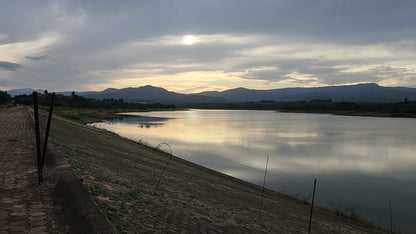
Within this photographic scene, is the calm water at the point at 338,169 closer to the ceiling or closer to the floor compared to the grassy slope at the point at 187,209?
closer to the floor

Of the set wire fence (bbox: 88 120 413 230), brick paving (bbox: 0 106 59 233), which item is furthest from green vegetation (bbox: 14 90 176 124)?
brick paving (bbox: 0 106 59 233)

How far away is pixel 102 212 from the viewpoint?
517cm

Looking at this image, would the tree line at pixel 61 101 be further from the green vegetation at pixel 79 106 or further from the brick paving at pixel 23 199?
the brick paving at pixel 23 199

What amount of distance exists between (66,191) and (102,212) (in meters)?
1.65

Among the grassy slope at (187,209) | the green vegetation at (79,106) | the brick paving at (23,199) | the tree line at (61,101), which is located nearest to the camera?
the brick paving at (23,199)

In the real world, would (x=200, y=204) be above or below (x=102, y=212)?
below

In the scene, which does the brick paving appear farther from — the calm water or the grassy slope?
the calm water

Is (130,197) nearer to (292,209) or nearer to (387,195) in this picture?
(292,209)

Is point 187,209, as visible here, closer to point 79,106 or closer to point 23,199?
point 23,199

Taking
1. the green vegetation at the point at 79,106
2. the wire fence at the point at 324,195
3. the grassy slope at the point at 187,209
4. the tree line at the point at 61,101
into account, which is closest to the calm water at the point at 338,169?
the wire fence at the point at 324,195

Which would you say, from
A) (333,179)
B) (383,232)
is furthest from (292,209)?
(333,179)

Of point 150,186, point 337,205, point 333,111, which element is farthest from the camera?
point 333,111

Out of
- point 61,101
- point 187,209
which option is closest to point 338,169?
point 187,209

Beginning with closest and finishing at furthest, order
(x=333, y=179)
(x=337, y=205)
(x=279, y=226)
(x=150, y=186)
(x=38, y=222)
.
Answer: (x=38, y=222) → (x=279, y=226) → (x=150, y=186) → (x=337, y=205) → (x=333, y=179)
